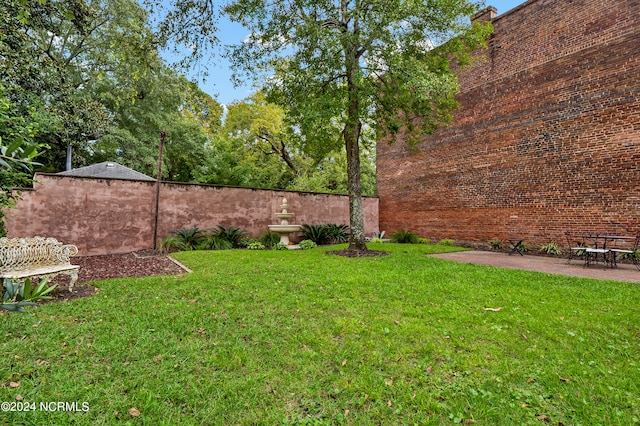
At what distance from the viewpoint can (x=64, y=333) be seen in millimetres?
2963

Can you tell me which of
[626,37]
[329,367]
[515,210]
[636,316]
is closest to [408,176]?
[515,210]

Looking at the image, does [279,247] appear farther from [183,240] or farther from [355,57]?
[355,57]

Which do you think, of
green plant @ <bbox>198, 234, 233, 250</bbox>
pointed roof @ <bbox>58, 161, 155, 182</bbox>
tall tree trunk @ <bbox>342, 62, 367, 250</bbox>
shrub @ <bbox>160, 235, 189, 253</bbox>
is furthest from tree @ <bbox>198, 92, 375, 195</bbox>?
shrub @ <bbox>160, 235, 189, 253</bbox>

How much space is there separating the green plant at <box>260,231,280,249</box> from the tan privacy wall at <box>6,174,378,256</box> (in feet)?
1.42

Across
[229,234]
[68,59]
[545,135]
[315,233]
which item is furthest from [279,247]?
[68,59]

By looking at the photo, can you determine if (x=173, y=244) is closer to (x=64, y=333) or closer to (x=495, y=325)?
(x=64, y=333)

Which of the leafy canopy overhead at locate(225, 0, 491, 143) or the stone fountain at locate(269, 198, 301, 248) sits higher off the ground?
the leafy canopy overhead at locate(225, 0, 491, 143)

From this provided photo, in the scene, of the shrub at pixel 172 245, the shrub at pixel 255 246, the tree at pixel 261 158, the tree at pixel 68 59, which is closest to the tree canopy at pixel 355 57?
the tree at pixel 68 59

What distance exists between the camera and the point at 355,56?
816 centimetres

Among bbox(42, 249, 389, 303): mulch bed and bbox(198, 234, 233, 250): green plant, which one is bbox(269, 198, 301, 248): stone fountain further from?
bbox(42, 249, 389, 303): mulch bed

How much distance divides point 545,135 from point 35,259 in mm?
12291

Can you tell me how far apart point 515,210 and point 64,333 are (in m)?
11.2

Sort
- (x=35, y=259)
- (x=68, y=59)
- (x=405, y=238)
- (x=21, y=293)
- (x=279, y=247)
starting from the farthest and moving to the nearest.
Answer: (x=68, y=59), (x=405, y=238), (x=279, y=247), (x=35, y=259), (x=21, y=293)

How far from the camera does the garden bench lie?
4301mm
